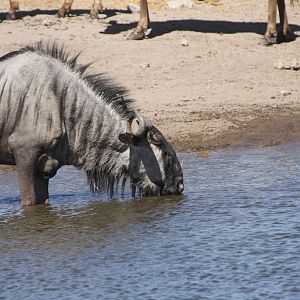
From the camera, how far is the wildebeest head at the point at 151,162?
9.38 metres

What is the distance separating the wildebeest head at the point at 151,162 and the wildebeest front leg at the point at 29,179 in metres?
0.82

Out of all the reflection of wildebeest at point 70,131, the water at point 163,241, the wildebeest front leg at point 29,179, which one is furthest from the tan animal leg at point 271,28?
the wildebeest front leg at point 29,179

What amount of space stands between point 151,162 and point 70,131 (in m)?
0.80

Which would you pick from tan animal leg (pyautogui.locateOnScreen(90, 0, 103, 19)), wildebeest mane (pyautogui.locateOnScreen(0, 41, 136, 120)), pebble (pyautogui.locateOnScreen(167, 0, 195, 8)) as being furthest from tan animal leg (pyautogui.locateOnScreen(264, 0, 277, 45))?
wildebeest mane (pyautogui.locateOnScreen(0, 41, 136, 120))

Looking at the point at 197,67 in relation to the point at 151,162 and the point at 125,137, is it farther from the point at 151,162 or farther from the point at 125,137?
the point at 125,137

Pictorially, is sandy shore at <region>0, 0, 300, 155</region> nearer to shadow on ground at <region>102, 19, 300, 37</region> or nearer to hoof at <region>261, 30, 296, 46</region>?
shadow on ground at <region>102, 19, 300, 37</region>

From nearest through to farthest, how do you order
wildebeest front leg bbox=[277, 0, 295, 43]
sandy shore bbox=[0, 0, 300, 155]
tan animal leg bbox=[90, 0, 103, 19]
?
sandy shore bbox=[0, 0, 300, 155]
wildebeest front leg bbox=[277, 0, 295, 43]
tan animal leg bbox=[90, 0, 103, 19]

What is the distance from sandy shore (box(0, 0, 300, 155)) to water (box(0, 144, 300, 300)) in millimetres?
2284

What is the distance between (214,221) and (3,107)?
2.10 m

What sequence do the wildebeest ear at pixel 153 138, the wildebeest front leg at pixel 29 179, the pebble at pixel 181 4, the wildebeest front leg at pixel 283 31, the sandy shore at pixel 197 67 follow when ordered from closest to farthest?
the wildebeest front leg at pixel 29 179, the wildebeest ear at pixel 153 138, the sandy shore at pixel 197 67, the wildebeest front leg at pixel 283 31, the pebble at pixel 181 4

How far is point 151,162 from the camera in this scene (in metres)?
9.48

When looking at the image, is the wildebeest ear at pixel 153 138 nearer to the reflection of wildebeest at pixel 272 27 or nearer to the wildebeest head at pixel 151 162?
the wildebeest head at pixel 151 162

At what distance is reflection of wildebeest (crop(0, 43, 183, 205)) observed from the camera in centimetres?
907

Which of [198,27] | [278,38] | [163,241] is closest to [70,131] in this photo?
[163,241]
